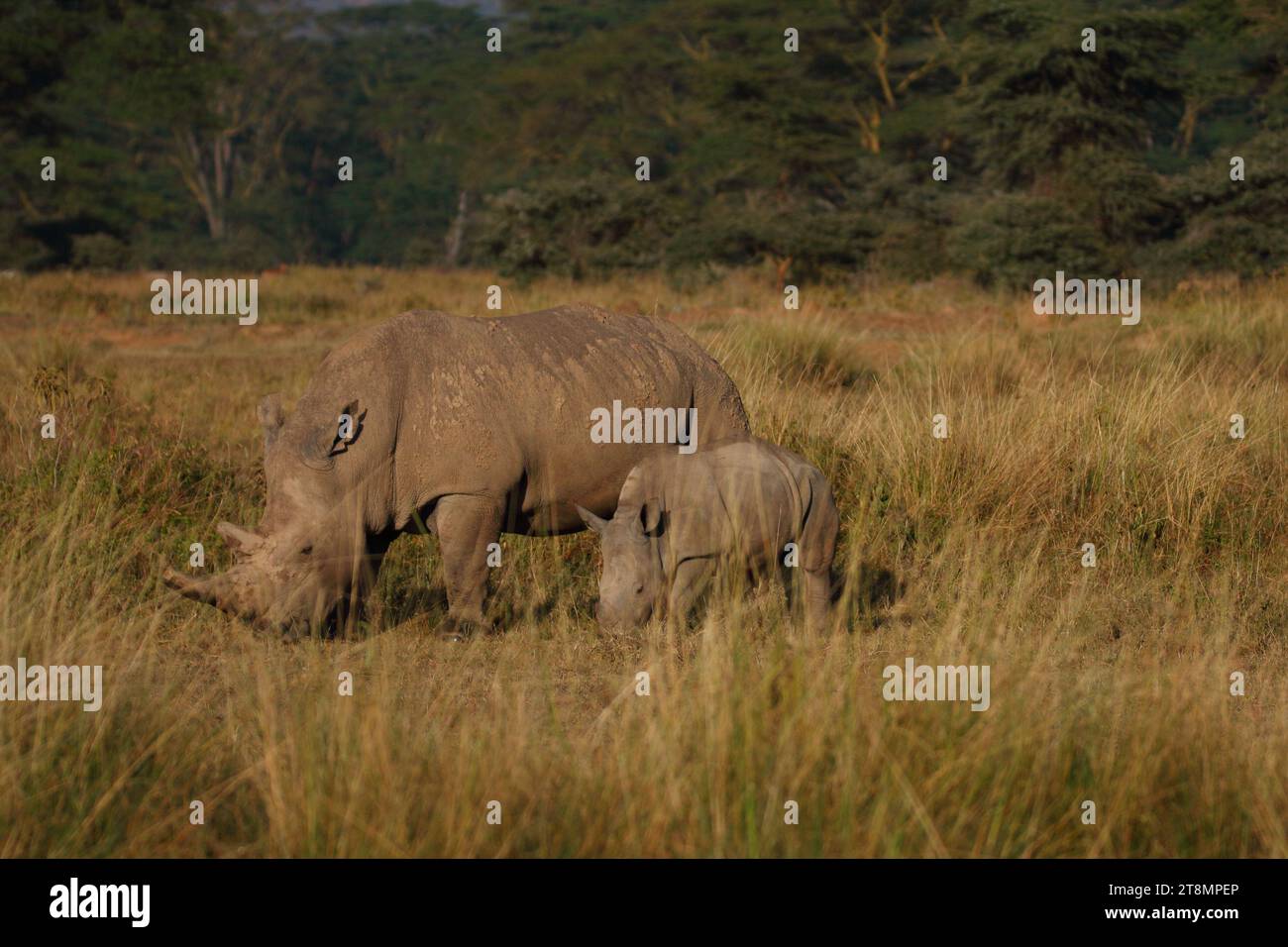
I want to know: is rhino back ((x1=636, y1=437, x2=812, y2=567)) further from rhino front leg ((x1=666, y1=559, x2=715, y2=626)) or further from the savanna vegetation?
the savanna vegetation

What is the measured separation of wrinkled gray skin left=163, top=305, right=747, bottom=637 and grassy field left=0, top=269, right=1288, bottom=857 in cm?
25

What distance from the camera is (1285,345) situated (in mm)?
11391

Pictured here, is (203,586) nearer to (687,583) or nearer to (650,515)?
(650,515)

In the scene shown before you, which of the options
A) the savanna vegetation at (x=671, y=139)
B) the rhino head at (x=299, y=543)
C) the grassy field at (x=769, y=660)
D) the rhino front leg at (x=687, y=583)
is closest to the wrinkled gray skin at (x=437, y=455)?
the rhino head at (x=299, y=543)

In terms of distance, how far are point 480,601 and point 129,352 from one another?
34.4 ft

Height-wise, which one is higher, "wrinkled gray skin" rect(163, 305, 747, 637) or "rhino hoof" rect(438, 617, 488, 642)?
"wrinkled gray skin" rect(163, 305, 747, 637)

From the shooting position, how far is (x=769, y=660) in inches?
175

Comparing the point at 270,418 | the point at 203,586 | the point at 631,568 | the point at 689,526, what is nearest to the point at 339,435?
the point at 270,418

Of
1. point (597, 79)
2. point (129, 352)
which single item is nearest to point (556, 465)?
point (129, 352)

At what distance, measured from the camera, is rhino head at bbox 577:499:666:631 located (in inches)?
223

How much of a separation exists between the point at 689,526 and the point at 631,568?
264mm

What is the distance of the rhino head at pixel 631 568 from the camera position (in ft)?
18.6

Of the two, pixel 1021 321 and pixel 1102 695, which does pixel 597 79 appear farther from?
pixel 1102 695

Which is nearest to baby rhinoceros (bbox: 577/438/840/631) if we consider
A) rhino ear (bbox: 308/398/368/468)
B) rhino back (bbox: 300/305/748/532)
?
rhino back (bbox: 300/305/748/532)
